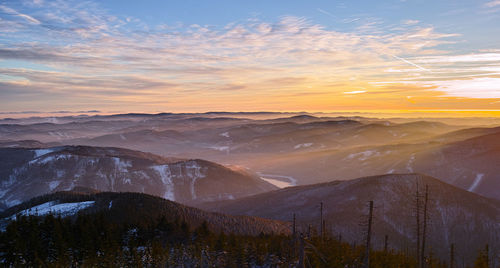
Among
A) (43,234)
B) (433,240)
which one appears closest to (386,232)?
(433,240)

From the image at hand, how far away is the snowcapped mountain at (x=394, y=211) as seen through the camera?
11450cm

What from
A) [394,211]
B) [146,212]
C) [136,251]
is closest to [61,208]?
[146,212]

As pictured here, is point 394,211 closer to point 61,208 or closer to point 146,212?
point 146,212

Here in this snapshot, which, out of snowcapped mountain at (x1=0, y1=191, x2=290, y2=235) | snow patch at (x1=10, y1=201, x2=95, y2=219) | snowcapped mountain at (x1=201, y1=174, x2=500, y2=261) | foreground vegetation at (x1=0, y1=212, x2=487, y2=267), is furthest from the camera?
snowcapped mountain at (x1=201, y1=174, x2=500, y2=261)

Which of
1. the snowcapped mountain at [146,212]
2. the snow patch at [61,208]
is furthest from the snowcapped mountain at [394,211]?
the snow patch at [61,208]

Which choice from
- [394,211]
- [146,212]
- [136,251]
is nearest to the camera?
[136,251]

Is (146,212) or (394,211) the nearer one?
(146,212)

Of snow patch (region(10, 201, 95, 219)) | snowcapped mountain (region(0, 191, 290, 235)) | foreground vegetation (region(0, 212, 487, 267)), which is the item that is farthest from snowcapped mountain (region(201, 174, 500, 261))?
snow patch (region(10, 201, 95, 219))

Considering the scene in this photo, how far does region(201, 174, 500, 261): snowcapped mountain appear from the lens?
114 metres

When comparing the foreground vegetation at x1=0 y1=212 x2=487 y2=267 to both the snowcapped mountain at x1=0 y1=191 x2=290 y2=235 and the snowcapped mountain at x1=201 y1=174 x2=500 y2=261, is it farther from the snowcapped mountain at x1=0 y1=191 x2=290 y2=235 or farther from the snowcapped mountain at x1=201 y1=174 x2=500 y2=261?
the snowcapped mountain at x1=201 y1=174 x2=500 y2=261

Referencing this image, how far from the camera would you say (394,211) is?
13188cm

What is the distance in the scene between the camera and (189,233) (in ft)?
244

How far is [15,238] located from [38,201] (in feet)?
251

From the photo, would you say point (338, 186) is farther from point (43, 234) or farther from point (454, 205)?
point (43, 234)
